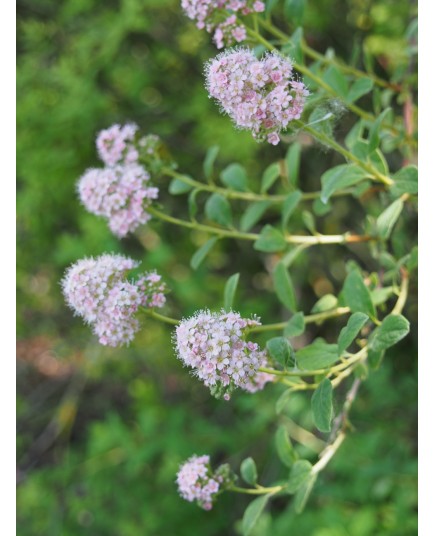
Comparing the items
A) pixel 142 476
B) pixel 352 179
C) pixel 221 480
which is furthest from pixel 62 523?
pixel 352 179

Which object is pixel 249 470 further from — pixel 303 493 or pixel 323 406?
Answer: pixel 323 406

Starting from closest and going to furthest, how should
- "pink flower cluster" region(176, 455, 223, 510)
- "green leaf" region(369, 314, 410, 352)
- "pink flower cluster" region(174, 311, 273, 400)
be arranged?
"pink flower cluster" region(174, 311, 273, 400), "green leaf" region(369, 314, 410, 352), "pink flower cluster" region(176, 455, 223, 510)

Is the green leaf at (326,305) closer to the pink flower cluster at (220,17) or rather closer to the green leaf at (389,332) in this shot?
the green leaf at (389,332)

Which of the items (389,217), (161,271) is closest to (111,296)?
(389,217)

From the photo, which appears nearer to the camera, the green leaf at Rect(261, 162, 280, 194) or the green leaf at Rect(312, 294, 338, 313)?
the green leaf at Rect(312, 294, 338, 313)

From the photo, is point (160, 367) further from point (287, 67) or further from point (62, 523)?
point (287, 67)

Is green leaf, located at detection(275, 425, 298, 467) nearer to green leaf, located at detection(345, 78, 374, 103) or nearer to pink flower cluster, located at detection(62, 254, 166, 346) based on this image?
pink flower cluster, located at detection(62, 254, 166, 346)

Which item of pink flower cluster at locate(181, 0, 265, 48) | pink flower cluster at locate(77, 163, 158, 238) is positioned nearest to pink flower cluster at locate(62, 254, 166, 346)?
pink flower cluster at locate(77, 163, 158, 238)
